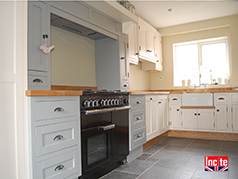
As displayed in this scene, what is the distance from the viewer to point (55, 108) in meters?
1.78

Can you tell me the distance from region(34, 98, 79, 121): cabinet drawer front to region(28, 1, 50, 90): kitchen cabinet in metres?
0.31

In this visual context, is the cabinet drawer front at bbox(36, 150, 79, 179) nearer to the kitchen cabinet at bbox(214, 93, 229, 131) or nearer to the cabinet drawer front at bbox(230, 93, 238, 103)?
the kitchen cabinet at bbox(214, 93, 229, 131)

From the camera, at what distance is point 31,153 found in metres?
1.58

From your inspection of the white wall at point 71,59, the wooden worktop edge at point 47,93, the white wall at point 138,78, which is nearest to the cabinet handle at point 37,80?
the wooden worktop edge at point 47,93

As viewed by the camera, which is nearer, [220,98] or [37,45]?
[37,45]

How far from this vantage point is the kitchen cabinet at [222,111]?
4.20 meters

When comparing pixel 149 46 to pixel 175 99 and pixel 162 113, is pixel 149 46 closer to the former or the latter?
pixel 175 99

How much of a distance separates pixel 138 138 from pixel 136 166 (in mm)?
521

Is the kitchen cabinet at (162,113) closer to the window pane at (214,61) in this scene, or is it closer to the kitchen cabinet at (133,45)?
the kitchen cabinet at (133,45)

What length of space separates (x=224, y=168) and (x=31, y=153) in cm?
218

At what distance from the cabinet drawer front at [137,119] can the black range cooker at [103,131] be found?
7.0 inches

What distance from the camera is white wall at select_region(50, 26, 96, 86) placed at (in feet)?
9.15

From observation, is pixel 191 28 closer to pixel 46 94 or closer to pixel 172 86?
pixel 172 86

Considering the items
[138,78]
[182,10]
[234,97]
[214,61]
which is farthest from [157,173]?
[214,61]
